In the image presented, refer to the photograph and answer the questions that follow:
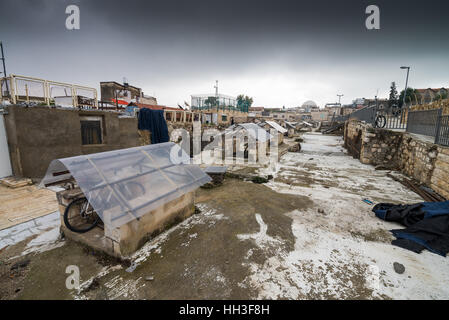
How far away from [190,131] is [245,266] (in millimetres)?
16723

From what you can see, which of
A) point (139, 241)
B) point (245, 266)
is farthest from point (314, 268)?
point (139, 241)

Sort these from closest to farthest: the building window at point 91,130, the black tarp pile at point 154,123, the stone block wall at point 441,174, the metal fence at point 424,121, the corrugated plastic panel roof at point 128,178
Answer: the corrugated plastic panel roof at point 128,178, the stone block wall at point 441,174, the metal fence at point 424,121, the building window at point 91,130, the black tarp pile at point 154,123

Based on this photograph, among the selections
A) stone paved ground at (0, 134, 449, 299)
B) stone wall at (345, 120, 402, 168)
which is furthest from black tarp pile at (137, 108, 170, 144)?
stone wall at (345, 120, 402, 168)

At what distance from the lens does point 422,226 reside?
15.1 feet

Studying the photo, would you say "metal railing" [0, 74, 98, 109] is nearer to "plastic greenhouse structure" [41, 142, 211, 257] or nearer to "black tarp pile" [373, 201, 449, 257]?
"plastic greenhouse structure" [41, 142, 211, 257]

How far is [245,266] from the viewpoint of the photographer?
146 inches

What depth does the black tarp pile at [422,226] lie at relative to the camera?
4.20 meters

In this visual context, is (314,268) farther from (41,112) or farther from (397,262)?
(41,112)

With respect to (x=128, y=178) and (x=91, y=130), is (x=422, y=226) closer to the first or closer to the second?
(x=128, y=178)

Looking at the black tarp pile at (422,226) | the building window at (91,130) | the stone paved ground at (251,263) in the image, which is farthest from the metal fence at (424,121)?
the building window at (91,130)

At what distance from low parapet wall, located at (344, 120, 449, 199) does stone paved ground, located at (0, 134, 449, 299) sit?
3.16 metres

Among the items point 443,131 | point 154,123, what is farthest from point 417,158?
point 154,123

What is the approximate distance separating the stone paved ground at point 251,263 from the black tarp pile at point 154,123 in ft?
31.1

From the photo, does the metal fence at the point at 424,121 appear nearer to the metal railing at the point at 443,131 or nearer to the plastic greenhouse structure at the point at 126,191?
the metal railing at the point at 443,131
